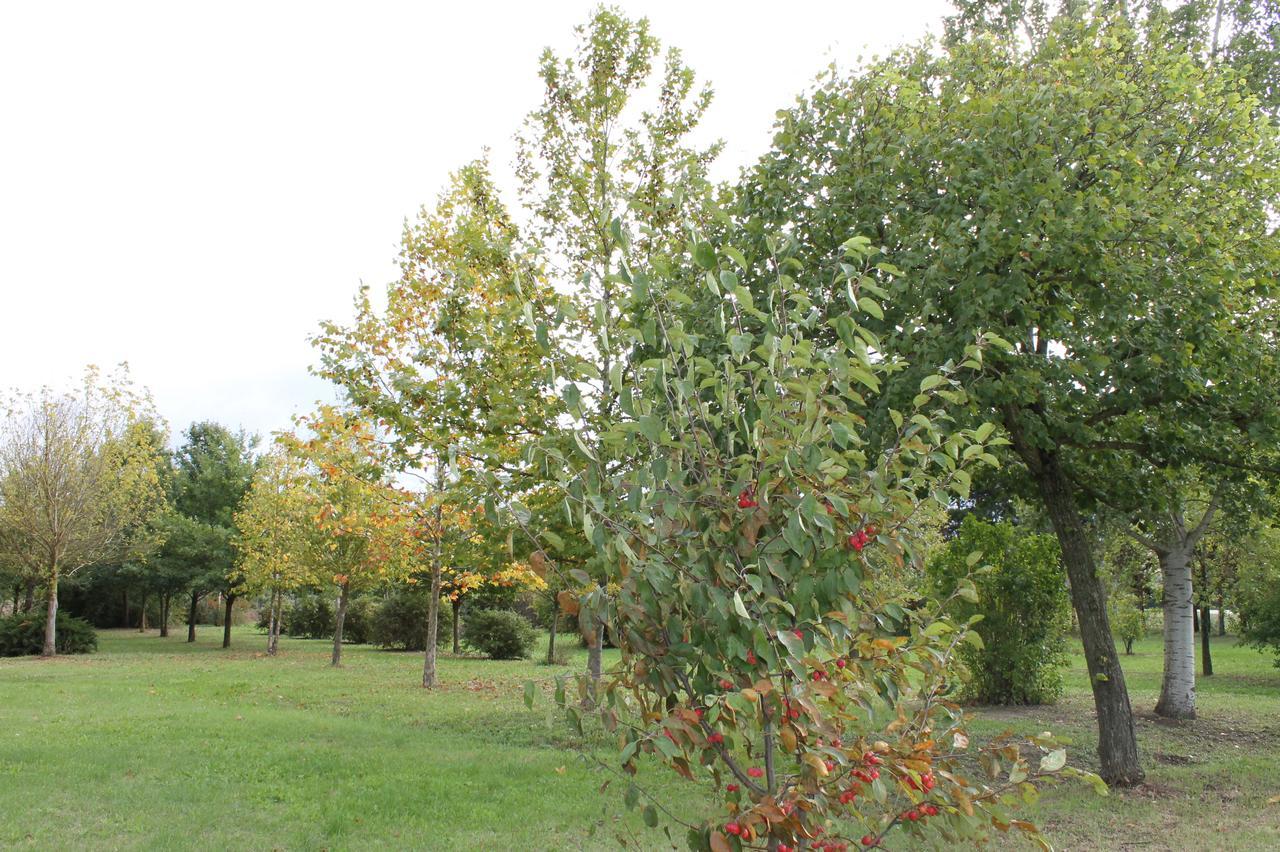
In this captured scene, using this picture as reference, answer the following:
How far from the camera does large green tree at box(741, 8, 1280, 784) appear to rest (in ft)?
22.2

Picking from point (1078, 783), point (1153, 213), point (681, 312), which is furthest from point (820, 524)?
point (1078, 783)

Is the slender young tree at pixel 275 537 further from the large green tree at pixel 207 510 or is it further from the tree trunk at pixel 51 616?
the tree trunk at pixel 51 616

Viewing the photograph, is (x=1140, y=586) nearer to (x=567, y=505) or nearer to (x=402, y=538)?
(x=402, y=538)

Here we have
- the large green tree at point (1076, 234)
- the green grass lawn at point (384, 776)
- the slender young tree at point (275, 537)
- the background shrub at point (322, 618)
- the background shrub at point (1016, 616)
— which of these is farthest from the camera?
the background shrub at point (322, 618)

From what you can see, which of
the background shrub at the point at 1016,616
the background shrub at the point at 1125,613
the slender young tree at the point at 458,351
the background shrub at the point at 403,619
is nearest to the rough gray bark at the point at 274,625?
the background shrub at the point at 403,619

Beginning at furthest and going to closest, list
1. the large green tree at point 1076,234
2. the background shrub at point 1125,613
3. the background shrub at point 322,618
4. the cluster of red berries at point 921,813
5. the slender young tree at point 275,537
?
the background shrub at point 322,618 → the slender young tree at point 275,537 → the background shrub at point 1125,613 → the large green tree at point 1076,234 → the cluster of red berries at point 921,813

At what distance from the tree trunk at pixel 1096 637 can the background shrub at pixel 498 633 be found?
64.8 ft

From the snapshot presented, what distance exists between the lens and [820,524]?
2.04 metres

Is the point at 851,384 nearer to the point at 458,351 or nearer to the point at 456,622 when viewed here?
the point at 458,351

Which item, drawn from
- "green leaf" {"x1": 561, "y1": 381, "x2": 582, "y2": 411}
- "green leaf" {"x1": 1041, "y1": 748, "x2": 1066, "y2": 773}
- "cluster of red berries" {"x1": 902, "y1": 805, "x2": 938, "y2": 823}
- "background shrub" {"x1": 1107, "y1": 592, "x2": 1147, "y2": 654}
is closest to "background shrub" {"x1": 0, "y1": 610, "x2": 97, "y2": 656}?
"background shrub" {"x1": 1107, "y1": 592, "x2": 1147, "y2": 654}

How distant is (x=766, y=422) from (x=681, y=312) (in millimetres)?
5082

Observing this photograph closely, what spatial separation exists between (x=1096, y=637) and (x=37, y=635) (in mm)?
29707

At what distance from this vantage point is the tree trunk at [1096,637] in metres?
7.66

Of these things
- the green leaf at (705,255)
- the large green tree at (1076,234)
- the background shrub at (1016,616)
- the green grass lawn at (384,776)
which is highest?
the large green tree at (1076,234)
